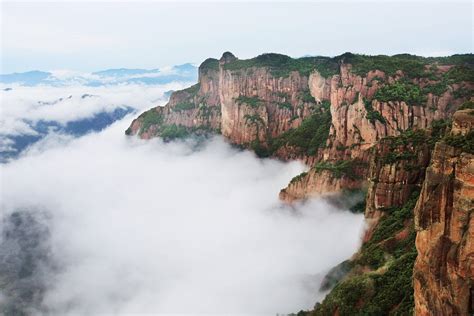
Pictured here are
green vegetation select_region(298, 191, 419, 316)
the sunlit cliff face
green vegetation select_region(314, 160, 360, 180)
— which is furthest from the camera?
green vegetation select_region(314, 160, 360, 180)

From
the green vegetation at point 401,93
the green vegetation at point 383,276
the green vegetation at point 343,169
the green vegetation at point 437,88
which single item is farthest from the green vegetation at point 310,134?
the green vegetation at point 383,276

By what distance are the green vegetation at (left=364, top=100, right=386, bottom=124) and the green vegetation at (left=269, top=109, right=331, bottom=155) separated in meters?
19.6

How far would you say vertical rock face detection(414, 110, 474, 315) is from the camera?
34031mm

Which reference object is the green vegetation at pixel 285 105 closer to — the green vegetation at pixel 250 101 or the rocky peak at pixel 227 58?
the green vegetation at pixel 250 101

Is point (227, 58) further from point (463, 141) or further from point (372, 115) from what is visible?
point (463, 141)

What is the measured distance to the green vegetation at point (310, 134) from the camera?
123m

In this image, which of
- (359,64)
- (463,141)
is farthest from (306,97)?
(463,141)

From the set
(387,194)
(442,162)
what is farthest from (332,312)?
(442,162)

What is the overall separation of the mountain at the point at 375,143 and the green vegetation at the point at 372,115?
201 mm

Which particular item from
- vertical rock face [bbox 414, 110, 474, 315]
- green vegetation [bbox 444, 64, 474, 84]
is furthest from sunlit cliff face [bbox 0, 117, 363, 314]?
vertical rock face [bbox 414, 110, 474, 315]

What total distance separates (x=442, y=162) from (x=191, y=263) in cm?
7829

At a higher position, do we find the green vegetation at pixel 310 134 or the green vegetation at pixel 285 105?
the green vegetation at pixel 285 105

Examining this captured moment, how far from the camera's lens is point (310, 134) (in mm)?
130000

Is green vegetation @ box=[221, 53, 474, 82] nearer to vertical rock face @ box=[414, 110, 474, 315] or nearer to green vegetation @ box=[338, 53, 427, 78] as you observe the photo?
green vegetation @ box=[338, 53, 427, 78]
